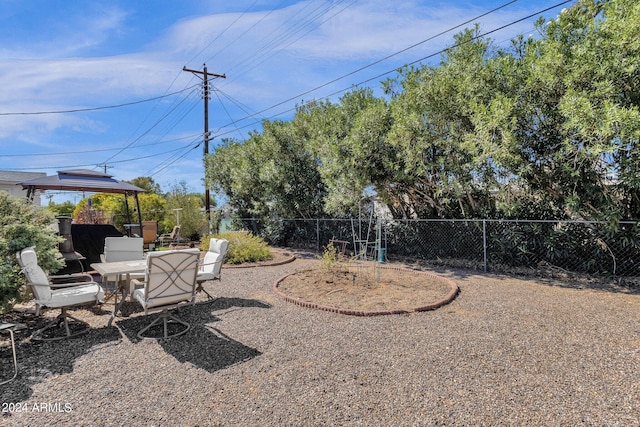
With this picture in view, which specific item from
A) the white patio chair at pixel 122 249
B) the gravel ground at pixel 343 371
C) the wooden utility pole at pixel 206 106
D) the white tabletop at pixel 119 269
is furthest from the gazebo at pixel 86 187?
the wooden utility pole at pixel 206 106

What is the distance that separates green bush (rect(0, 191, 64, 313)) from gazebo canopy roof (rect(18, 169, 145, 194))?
6.40 feet

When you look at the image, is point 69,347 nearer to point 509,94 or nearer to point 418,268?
point 418,268

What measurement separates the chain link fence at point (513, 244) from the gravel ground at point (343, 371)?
2110 millimetres

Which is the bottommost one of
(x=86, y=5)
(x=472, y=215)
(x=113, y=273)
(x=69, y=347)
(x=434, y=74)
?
(x=69, y=347)

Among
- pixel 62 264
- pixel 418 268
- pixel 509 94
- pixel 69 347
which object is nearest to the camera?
pixel 69 347

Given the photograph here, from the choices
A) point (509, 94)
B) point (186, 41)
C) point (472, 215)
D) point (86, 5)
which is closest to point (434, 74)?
point (509, 94)

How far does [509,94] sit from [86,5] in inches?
436

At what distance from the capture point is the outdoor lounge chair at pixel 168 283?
3797 millimetres

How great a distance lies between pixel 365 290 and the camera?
5.79 metres

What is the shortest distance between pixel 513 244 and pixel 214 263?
669cm

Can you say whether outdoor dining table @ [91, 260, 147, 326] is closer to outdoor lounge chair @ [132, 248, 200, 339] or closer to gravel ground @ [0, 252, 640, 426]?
gravel ground @ [0, 252, 640, 426]

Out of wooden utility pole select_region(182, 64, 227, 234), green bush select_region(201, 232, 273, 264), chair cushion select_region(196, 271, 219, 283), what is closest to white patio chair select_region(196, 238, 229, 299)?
chair cushion select_region(196, 271, 219, 283)

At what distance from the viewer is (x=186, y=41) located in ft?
46.9

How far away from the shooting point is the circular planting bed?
488cm
